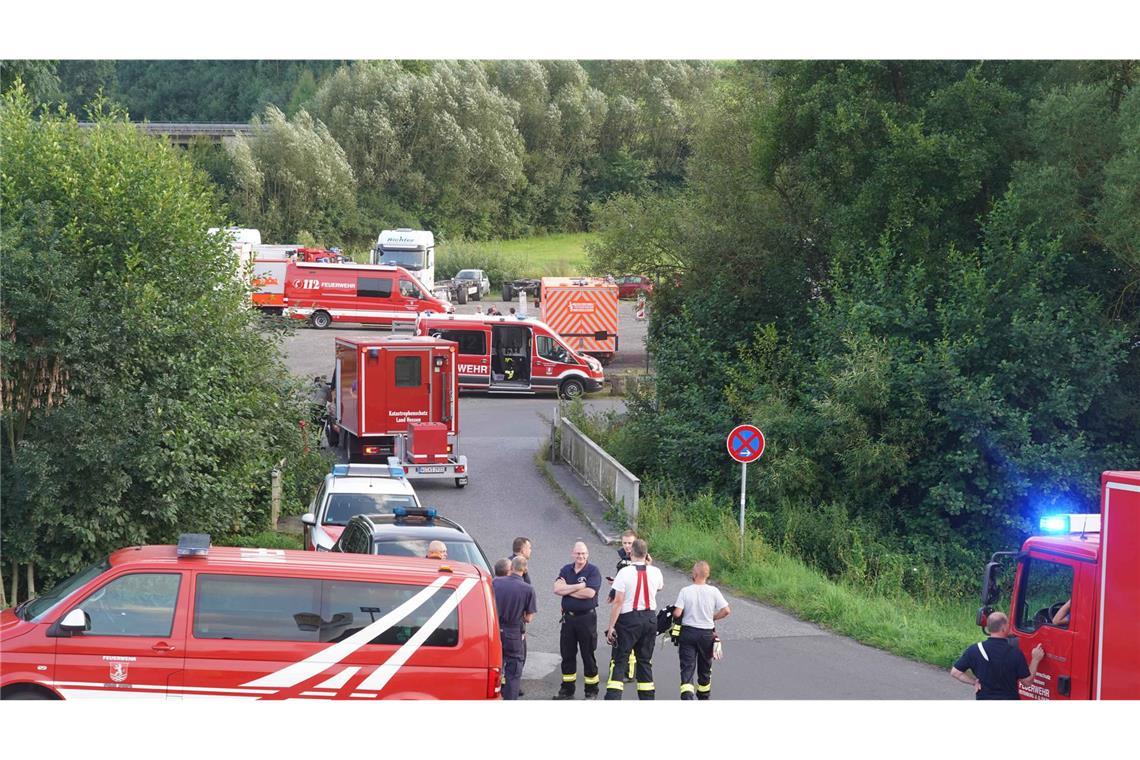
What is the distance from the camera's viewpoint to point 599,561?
1895 centimetres

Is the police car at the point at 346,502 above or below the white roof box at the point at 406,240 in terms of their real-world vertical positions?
below

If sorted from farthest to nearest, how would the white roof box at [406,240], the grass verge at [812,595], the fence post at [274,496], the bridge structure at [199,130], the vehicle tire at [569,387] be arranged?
1. the bridge structure at [199,130]
2. the white roof box at [406,240]
3. the vehicle tire at [569,387]
4. the fence post at [274,496]
5. the grass verge at [812,595]

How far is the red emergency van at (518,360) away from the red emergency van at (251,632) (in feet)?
83.9

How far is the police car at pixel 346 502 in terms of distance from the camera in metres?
16.7

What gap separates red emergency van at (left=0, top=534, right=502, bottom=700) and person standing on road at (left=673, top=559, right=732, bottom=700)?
2.21 m

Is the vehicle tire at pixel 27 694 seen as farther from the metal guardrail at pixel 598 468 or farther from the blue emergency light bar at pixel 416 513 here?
the metal guardrail at pixel 598 468

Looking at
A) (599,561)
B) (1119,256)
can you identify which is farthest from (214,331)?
(1119,256)

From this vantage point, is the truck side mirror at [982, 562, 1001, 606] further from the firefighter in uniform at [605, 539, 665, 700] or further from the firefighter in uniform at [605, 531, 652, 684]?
the firefighter in uniform at [605, 531, 652, 684]

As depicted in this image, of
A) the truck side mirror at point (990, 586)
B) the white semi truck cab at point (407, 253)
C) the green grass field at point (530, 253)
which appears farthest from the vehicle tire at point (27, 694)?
the green grass field at point (530, 253)

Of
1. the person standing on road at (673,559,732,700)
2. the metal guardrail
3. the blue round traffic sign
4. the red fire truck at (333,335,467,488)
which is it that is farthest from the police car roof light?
the red fire truck at (333,335,467,488)

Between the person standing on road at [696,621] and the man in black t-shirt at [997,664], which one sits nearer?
the man in black t-shirt at [997,664]

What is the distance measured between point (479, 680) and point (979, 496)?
14.2 metres

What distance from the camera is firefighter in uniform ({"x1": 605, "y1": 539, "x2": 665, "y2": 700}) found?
11453mm

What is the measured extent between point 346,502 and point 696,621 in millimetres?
7144
